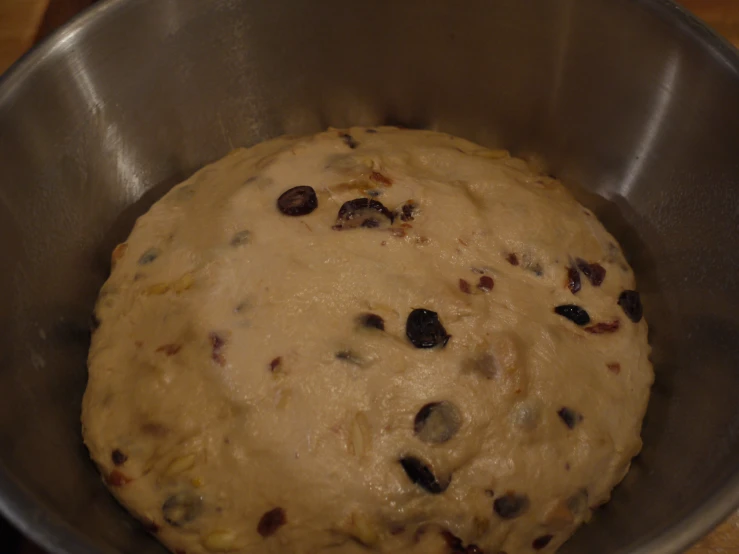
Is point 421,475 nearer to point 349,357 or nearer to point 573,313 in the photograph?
point 349,357

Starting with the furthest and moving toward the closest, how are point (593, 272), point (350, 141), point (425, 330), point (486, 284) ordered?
point (350, 141)
point (593, 272)
point (486, 284)
point (425, 330)

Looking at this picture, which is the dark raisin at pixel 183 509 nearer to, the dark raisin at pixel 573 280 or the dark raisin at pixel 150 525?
the dark raisin at pixel 150 525

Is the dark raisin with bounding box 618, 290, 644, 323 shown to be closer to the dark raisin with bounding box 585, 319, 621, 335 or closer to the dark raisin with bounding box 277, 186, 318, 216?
the dark raisin with bounding box 585, 319, 621, 335

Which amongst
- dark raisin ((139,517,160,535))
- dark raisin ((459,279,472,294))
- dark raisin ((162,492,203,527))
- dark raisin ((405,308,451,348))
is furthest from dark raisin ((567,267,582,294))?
dark raisin ((139,517,160,535))

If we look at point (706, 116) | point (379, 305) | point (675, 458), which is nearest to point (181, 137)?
point (379, 305)

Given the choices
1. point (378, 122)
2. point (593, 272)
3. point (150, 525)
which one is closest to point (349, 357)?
point (150, 525)

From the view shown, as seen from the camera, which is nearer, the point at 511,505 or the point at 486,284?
the point at 511,505
